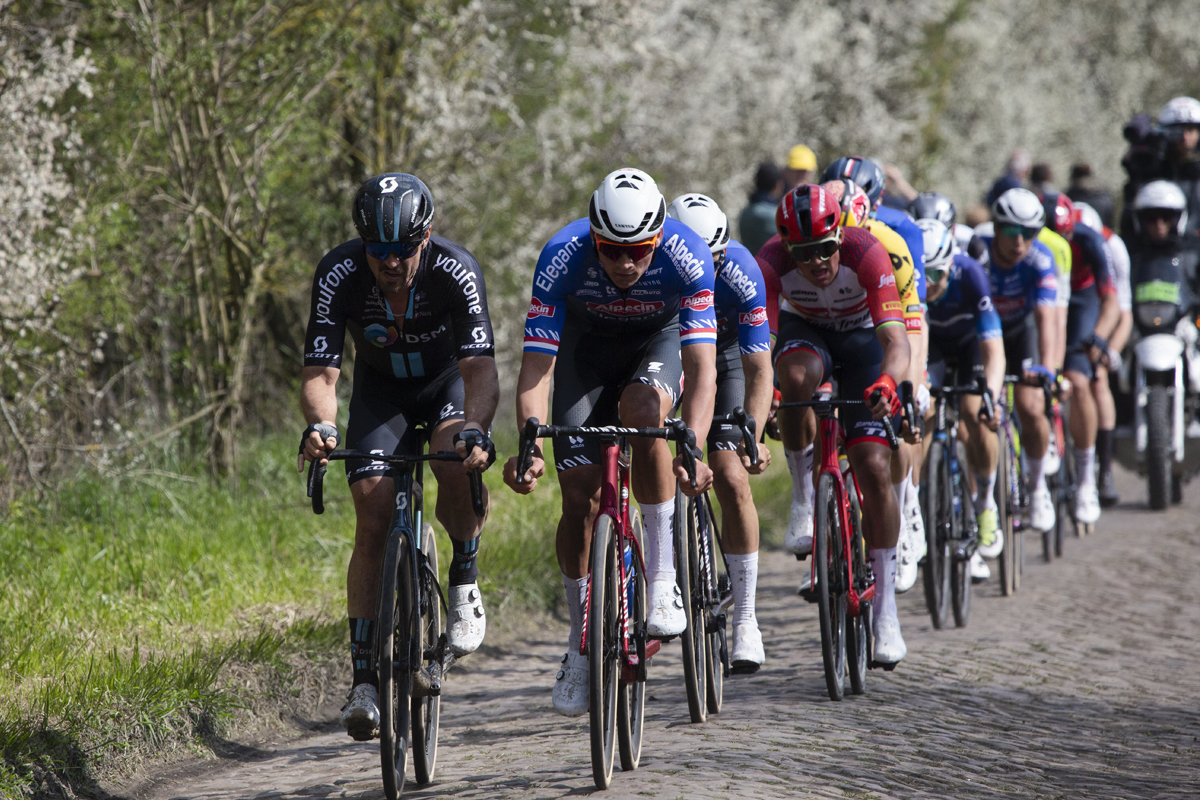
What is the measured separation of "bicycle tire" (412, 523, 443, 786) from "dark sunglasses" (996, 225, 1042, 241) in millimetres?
5688

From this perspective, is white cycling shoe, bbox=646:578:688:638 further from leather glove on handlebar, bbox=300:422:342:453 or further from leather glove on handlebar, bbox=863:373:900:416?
leather glove on handlebar, bbox=863:373:900:416

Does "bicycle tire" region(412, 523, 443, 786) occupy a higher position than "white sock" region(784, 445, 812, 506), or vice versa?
"white sock" region(784, 445, 812, 506)

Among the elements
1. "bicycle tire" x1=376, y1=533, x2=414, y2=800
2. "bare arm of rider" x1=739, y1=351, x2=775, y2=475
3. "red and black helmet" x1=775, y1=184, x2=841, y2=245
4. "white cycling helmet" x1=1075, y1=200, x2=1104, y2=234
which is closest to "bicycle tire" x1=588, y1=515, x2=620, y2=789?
"bicycle tire" x1=376, y1=533, x2=414, y2=800

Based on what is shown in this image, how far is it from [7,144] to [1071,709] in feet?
22.0

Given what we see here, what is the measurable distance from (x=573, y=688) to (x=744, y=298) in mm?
2014

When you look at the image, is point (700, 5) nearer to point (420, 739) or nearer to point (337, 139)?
point (337, 139)

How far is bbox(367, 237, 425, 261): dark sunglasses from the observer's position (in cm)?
473

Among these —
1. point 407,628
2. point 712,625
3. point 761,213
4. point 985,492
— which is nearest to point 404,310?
point 407,628

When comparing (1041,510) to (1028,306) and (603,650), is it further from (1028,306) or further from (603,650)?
(603,650)

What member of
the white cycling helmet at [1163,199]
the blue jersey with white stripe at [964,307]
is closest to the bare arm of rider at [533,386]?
the blue jersey with white stripe at [964,307]

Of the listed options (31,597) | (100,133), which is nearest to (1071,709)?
(31,597)

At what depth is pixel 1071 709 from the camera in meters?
6.02

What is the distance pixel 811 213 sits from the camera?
→ 614 cm

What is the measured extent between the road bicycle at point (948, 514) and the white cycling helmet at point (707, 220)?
94.9 inches
